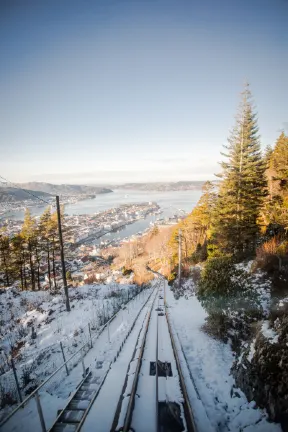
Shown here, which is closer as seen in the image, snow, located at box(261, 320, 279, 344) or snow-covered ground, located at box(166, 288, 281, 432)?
snow-covered ground, located at box(166, 288, 281, 432)

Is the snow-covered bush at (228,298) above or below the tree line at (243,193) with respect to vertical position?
below

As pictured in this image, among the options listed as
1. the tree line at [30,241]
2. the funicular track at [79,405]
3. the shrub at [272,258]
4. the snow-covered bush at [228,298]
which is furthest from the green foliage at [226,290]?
the tree line at [30,241]

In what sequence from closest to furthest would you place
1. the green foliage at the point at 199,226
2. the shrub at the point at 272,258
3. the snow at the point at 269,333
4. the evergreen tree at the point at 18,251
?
the snow at the point at 269,333 < the shrub at the point at 272,258 < the evergreen tree at the point at 18,251 < the green foliage at the point at 199,226

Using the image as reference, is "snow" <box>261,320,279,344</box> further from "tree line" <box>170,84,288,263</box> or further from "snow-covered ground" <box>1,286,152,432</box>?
"tree line" <box>170,84,288,263</box>

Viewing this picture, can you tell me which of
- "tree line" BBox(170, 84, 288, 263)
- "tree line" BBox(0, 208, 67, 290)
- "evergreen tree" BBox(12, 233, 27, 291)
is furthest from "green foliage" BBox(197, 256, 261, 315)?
"evergreen tree" BBox(12, 233, 27, 291)

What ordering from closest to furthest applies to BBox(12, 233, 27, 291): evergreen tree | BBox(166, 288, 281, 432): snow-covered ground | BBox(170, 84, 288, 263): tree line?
BBox(166, 288, 281, 432): snow-covered ground → BBox(170, 84, 288, 263): tree line → BBox(12, 233, 27, 291): evergreen tree

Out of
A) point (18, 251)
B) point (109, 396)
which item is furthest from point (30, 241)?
point (109, 396)

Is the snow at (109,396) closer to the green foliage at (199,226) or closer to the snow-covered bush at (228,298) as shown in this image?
the snow-covered bush at (228,298)

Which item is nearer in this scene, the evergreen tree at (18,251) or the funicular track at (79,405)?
the funicular track at (79,405)
